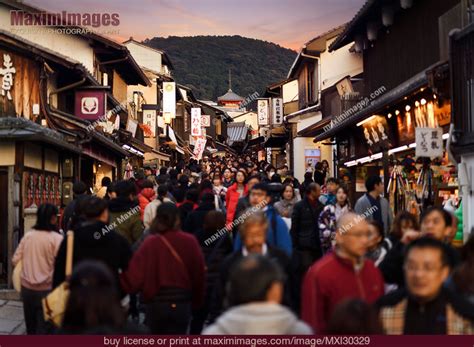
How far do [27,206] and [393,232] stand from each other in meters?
8.98

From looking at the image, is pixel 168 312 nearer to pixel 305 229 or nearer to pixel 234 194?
pixel 305 229

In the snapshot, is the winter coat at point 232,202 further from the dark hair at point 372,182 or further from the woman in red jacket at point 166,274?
the woman in red jacket at point 166,274

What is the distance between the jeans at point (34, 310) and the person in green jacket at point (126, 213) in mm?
2046

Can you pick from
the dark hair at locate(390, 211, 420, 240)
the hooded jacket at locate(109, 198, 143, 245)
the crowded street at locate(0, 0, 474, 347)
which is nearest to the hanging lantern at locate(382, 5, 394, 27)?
the crowded street at locate(0, 0, 474, 347)

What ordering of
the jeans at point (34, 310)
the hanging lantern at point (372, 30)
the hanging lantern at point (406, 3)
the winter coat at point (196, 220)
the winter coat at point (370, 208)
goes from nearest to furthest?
the jeans at point (34, 310) → the winter coat at point (196, 220) → the winter coat at point (370, 208) → the hanging lantern at point (406, 3) → the hanging lantern at point (372, 30)

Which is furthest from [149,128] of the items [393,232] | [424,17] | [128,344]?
[128,344]

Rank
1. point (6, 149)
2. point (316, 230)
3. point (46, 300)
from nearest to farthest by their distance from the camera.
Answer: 1. point (46, 300)
2. point (316, 230)
3. point (6, 149)

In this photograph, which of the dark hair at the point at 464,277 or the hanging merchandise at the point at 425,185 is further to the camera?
the hanging merchandise at the point at 425,185

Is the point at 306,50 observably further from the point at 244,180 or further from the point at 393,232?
the point at 393,232

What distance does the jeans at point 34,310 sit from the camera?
8469 millimetres

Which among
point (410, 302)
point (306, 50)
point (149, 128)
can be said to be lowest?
point (410, 302)

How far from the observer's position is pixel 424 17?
17656mm

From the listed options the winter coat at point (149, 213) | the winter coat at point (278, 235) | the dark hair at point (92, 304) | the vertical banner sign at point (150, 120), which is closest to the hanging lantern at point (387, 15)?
the winter coat at point (149, 213)

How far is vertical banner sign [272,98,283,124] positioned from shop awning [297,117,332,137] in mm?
8385
